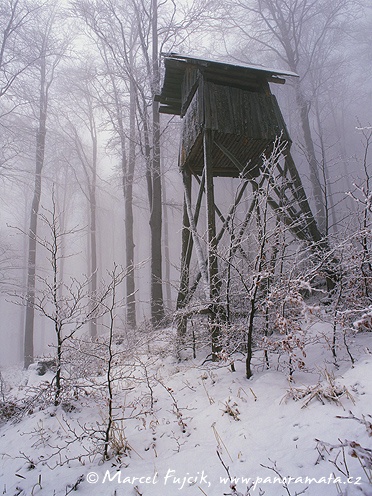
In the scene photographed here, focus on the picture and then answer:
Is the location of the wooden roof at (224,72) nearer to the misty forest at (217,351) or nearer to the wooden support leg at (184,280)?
the misty forest at (217,351)

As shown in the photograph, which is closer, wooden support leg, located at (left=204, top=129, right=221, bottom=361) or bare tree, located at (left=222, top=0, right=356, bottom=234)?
wooden support leg, located at (left=204, top=129, right=221, bottom=361)

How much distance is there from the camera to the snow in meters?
1.79

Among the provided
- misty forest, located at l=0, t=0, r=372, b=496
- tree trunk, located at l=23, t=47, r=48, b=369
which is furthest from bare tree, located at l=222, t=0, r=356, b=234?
tree trunk, located at l=23, t=47, r=48, b=369

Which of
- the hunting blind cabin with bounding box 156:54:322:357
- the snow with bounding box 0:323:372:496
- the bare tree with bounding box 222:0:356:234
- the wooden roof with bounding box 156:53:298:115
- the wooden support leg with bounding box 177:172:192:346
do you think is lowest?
the snow with bounding box 0:323:372:496

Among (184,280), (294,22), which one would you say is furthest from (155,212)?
(294,22)

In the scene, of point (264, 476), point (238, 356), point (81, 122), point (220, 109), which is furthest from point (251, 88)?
point (81, 122)

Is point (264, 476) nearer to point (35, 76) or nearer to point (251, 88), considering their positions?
point (251, 88)

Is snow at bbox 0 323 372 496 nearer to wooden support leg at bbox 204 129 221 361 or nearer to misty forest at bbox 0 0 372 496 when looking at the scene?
misty forest at bbox 0 0 372 496

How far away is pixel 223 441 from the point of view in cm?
237

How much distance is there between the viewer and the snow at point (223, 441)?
5.87ft

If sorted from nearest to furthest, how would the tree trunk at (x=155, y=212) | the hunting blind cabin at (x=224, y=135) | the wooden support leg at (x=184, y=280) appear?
1. the hunting blind cabin at (x=224, y=135)
2. the wooden support leg at (x=184, y=280)
3. the tree trunk at (x=155, y=212)

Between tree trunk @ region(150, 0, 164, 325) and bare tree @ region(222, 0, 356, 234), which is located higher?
bare tree @ region(222, 0, 356, 234)

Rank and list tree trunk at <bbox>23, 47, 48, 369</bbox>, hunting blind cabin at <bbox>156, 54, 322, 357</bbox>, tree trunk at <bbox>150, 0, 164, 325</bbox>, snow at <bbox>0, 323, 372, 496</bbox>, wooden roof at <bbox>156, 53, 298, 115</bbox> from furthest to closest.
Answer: tree trunk at <bbox>23, 47, 48, 369</bbox>, tree trunk at <bbox>150, 0, 164, 325</bbox>, wooden roof at <bbox>156, 53, 298, 115</bbox>, hunting blind cabin at <bbox>156, 54, 322, 357</bbox>, snow at <bbox>0, 323, 372, 496</bbox>

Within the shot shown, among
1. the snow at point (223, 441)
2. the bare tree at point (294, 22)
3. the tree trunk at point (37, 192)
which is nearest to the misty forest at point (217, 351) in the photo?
the snow at point (223, 441)
